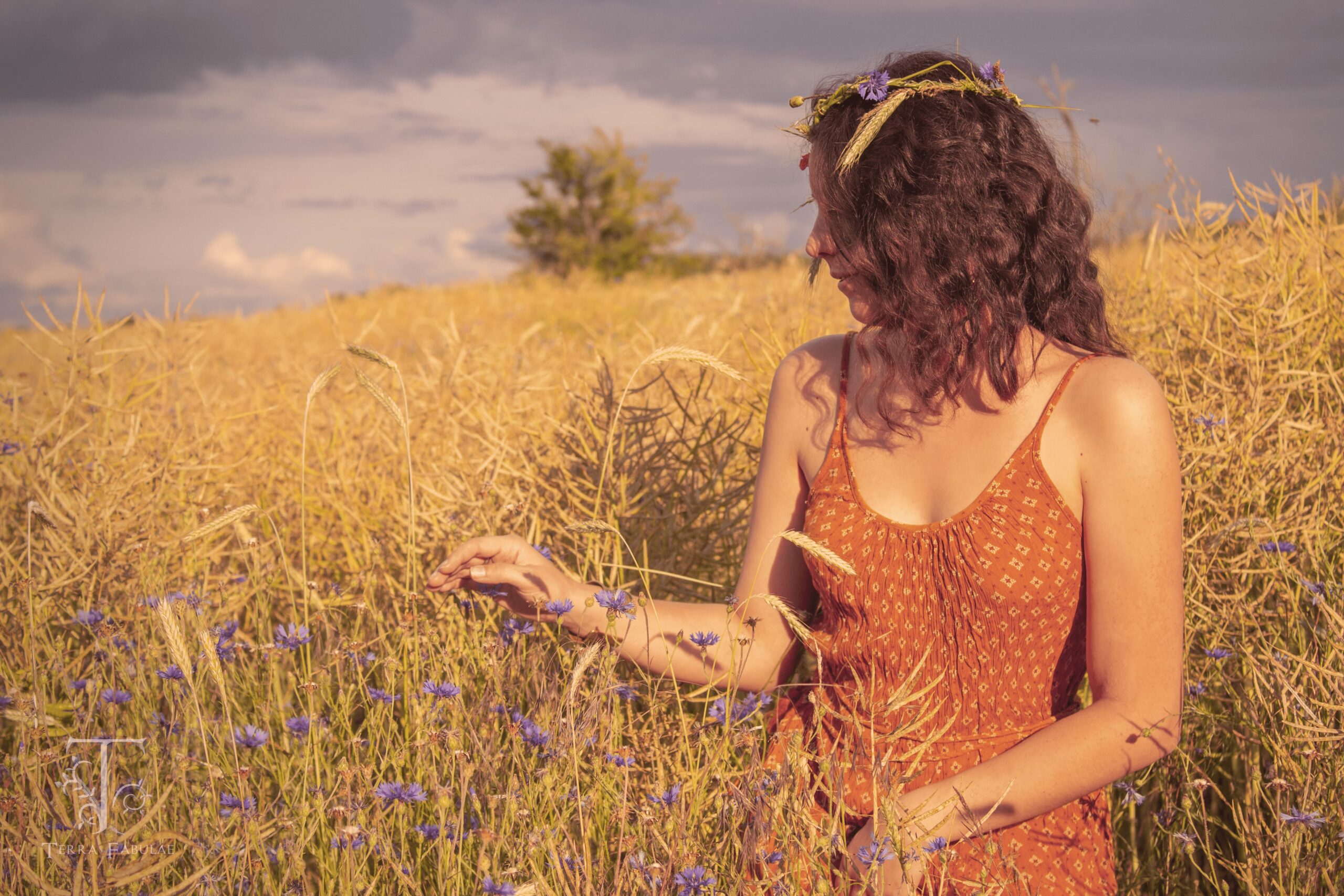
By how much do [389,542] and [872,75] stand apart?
1594mm

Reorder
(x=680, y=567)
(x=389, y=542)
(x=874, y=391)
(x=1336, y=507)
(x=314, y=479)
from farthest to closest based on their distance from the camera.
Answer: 1. (x=314, y=479)
2. (x=389, y=542)
3. (x=680, y=567)
4. (x=1336, y=507)
5. (x=874, y=391)

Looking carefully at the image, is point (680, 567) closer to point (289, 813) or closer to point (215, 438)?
point (289, 813)

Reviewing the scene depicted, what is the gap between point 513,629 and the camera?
1.51m

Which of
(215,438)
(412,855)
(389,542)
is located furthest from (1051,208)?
(215,438)

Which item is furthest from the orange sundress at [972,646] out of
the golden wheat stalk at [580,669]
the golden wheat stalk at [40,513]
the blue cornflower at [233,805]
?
the golden wheat stalk at [40,513]

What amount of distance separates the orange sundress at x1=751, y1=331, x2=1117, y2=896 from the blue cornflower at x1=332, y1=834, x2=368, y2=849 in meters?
0.54

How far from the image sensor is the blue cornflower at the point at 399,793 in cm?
111

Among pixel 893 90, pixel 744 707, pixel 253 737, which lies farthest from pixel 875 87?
pixel 253 737

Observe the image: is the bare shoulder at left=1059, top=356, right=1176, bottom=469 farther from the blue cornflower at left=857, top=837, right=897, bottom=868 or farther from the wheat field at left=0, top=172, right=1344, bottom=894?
the blue cornflower at left=857, top=837, right=897, bottom=868

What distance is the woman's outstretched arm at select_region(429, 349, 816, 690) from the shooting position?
1.39m

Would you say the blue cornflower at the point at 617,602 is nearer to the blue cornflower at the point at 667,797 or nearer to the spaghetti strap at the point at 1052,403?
the blue cornflower at the point at 667,797

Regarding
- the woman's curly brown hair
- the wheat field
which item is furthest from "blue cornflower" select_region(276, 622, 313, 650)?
the woman's curly brown hair

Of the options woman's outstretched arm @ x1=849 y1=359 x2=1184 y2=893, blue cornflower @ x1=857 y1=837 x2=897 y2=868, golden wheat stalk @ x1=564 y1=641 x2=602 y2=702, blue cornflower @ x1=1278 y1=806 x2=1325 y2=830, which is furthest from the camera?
woman's outstretched arm @ x1=849 y1=359 x2=1184 y2=893

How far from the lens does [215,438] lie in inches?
108
